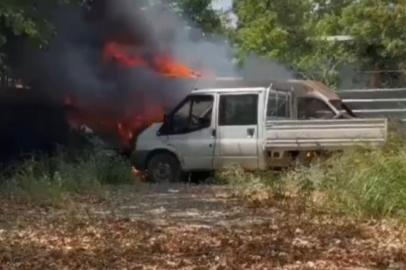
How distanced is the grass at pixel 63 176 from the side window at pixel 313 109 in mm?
3534

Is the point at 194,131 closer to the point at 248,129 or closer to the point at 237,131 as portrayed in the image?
the point at 237,131

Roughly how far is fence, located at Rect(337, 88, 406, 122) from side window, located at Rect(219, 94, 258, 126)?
123 inches

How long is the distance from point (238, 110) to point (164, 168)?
1.94 metres

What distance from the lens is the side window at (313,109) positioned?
17.0 m

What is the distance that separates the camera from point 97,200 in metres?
12.5

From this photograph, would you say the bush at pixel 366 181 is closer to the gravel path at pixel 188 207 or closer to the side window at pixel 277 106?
the gravel path at pixel 188 207

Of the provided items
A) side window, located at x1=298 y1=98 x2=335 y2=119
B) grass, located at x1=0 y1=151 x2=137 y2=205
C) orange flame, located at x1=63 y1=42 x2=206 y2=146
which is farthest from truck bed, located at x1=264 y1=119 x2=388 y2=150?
orange flame, located at x1=63 y1=42 x2=206 y2=146

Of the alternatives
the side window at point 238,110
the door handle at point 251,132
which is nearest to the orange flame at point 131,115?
the side window at point 238,110

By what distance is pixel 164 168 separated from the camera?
17.0m

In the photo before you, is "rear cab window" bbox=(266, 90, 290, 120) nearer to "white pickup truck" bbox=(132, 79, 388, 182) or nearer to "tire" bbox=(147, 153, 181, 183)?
"white pickup truck" bbox=(132, 79, 388, 182)

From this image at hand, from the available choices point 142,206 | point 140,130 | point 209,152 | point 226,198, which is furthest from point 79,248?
point 140,130

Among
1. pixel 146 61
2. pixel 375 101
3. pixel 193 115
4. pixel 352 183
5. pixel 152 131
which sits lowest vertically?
pixel 352 183

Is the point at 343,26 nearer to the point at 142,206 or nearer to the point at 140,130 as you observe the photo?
the point at 140,130

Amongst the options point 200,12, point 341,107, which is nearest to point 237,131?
point 341,107
